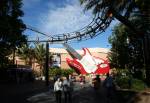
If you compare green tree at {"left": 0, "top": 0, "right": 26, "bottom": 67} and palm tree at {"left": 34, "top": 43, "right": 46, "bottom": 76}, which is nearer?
green tree at {"left": 0, "top": 0, "right": 26, "bottom": 67}

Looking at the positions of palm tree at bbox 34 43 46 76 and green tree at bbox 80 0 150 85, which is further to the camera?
palm tree at bbox 34 43 46 76

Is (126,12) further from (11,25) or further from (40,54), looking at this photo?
(40,54)

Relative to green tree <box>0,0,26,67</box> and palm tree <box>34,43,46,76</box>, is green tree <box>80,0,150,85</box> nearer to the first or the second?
green tree <box>0,0,26,67</box>

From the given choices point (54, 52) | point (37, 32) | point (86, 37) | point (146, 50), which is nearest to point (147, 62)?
point (146, 50)

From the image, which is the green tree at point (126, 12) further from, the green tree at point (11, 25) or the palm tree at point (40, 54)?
the palm tree at point (40, 54)

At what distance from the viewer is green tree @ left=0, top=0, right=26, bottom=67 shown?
93.1 feet

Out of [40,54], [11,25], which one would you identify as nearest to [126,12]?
[11,25]

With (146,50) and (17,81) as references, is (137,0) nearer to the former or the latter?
(146,50)

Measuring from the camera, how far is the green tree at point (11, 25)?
2838cm

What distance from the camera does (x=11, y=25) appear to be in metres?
31.4

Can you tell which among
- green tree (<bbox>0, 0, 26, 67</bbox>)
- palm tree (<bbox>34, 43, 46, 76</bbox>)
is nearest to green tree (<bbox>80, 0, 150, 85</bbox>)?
green tree (<bbox>0, 0, 26, 67</bbox>)

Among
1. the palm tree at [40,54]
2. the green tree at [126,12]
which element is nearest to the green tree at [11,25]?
the green tree at [126,12]

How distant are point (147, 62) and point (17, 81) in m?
35.3

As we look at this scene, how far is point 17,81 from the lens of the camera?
6200 centimetres
